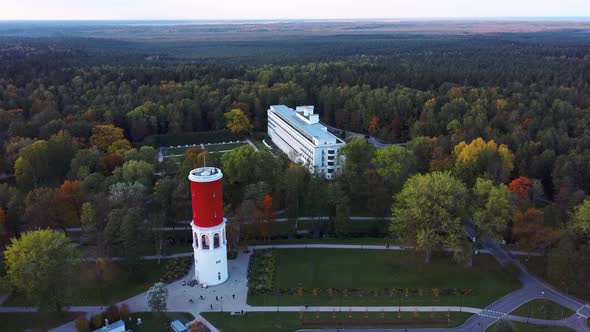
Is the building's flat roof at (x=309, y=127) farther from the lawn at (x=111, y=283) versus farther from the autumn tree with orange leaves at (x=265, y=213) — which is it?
the lawn at (x=111, y=283)

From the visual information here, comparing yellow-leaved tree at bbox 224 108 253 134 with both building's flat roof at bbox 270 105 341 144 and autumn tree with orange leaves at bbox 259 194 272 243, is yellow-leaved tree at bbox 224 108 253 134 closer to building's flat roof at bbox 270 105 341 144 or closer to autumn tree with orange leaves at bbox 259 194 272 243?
building's flat roof at bbox 270 105 341 144

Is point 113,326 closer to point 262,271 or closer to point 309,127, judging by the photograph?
point 262,271

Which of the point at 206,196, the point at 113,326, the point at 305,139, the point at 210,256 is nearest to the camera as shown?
the point at 113,326

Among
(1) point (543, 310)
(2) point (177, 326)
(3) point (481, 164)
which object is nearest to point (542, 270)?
(1) point (543, 310)

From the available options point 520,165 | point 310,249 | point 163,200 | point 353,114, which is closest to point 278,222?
point 310,249

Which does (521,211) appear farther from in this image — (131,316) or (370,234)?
(131,316)

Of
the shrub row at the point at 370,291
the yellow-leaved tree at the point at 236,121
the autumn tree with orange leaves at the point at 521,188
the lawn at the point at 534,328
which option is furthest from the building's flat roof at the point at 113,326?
the yellow-leaved tree at the point at 236,121
